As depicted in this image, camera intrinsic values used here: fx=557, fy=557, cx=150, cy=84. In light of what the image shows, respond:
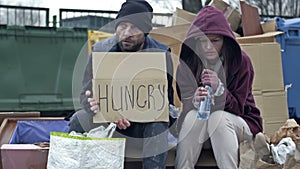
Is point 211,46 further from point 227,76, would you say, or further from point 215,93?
point 215,93

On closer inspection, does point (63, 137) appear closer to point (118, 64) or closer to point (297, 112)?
point (118, 64)

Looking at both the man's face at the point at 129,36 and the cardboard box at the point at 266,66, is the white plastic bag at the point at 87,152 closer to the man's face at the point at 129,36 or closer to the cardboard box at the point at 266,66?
the man's face at the point at 129,36

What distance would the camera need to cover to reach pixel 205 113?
3160mm

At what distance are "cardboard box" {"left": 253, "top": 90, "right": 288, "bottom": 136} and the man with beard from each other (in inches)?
60.0

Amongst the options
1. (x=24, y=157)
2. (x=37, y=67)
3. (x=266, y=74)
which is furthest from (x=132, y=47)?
(x=37, y=67)

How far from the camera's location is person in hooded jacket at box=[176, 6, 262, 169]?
3160 millimetres

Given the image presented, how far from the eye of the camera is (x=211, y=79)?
316cm

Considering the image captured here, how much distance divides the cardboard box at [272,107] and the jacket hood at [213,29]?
1.46 meters

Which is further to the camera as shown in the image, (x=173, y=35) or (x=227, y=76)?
(x=173, y=35)

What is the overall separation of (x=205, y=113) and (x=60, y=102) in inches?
167

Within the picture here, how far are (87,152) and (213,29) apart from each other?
1031 millimetres

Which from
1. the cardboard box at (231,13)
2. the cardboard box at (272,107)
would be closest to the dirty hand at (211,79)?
the cardboard box at (272,107)

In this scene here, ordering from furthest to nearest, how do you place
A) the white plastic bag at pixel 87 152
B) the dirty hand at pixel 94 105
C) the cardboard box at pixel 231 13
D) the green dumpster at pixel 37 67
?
the green dumpster at pixel 37 67 < the cardboard box at pixel 231 13 < the dirty hand at pixel 94 105 < the white plastic bag at pixel 87 152

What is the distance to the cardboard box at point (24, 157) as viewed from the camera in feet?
10.3
